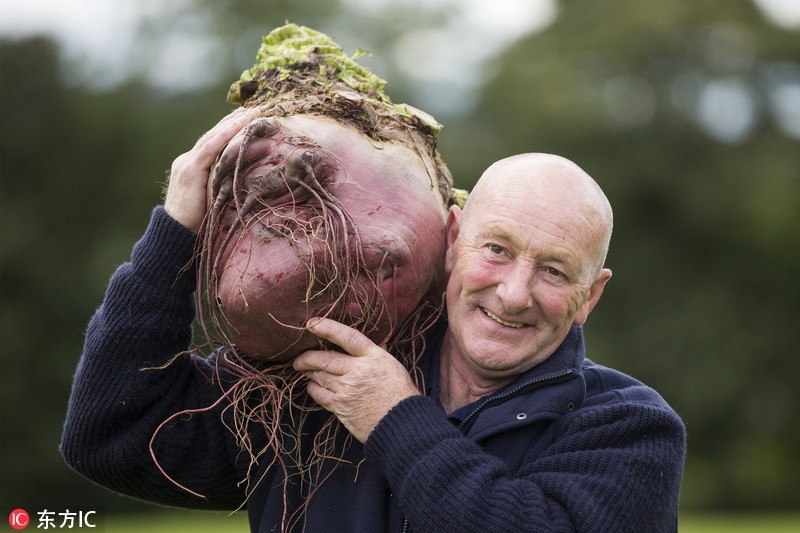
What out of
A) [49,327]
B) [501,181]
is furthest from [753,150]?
[501,181]

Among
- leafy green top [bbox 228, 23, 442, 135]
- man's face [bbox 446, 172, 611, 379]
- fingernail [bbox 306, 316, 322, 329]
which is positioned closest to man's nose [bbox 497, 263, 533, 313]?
man's face [bbox 446, 172, 611, 379]

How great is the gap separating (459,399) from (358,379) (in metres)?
0.42

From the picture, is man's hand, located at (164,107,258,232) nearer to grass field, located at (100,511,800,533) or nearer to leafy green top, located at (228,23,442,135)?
leafy green top, located at (228,23,442,135)

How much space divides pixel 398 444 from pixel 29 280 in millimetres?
17232

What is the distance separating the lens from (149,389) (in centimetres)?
309

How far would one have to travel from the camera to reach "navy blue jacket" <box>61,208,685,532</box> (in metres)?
2.68

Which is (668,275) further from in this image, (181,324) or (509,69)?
(181,324)

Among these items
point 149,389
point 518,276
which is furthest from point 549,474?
point 149,389

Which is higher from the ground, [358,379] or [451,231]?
[451,231]

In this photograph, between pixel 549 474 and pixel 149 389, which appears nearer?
pixel 549 474

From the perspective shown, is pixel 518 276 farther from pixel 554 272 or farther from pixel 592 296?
pixel 592 296

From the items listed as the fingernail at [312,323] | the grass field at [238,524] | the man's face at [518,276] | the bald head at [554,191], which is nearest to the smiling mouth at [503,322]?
the man's face at [518,276]

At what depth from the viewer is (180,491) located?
332 centimetres

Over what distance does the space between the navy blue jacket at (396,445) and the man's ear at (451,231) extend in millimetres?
276
